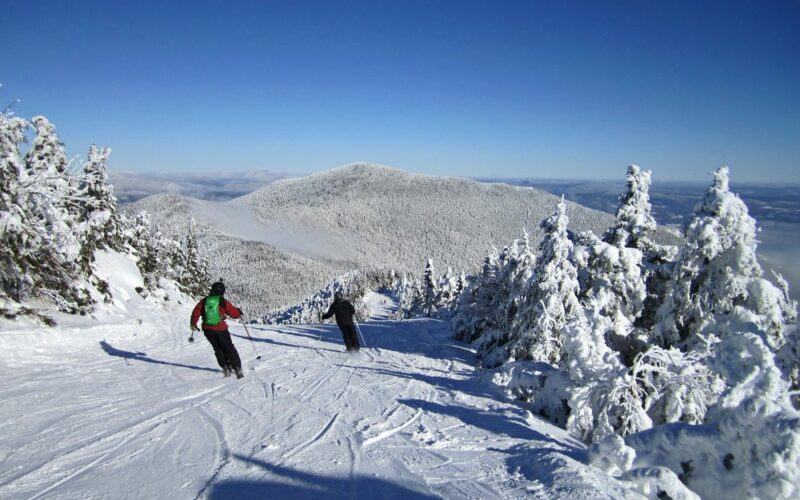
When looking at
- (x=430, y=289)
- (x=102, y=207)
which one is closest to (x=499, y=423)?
(x=102, y=207)

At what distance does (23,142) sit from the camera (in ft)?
35.9

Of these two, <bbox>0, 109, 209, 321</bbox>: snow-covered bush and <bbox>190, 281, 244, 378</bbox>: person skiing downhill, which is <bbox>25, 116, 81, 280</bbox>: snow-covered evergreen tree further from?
<bbox>190, 281, 244, 378</bbox>: person skiing downhill

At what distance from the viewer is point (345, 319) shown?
42.0 ft

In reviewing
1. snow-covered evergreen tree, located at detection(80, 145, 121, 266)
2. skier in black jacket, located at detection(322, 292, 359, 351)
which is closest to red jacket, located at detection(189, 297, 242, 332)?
skier in black jacket, located at detection(322, 292, 359, 351)

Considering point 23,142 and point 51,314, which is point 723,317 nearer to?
point 51,314

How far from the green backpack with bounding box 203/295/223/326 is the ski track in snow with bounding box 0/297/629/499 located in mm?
1086

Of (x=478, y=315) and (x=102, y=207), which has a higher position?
(x=102, y=207)

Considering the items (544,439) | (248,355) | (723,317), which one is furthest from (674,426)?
(248,355)

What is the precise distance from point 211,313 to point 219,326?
0.29 m

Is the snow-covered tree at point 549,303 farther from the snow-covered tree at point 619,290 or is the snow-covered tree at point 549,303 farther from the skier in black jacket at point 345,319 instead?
the skier in black jacket at point 345,319

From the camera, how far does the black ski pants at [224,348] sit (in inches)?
323

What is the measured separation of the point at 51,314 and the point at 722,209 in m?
19.6

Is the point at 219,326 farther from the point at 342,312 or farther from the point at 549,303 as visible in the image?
the point at 549,303

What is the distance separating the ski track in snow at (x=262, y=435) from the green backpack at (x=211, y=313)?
1.09m
